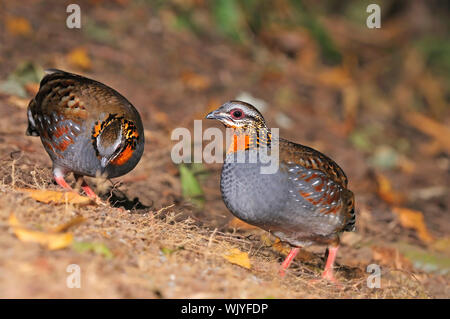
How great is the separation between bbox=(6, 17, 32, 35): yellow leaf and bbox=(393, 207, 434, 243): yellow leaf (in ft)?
19.3

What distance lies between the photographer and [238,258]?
433 centimetres

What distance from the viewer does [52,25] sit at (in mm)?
9312

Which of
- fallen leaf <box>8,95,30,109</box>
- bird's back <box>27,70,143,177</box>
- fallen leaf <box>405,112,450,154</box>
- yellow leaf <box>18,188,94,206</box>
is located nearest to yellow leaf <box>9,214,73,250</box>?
yellow leaf <box>18,188,94,206</box>

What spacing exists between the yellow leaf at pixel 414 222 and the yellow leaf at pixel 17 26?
588 centimetres

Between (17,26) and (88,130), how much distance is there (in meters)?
4.61

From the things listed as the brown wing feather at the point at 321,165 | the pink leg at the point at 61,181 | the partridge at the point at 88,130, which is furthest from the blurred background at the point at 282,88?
the brown wing feather at the point at 321,165

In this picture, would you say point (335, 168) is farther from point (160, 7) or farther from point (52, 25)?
point (160, 7)

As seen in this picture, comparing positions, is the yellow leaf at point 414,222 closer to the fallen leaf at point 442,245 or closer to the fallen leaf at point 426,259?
the fallen leaf at point 442,245

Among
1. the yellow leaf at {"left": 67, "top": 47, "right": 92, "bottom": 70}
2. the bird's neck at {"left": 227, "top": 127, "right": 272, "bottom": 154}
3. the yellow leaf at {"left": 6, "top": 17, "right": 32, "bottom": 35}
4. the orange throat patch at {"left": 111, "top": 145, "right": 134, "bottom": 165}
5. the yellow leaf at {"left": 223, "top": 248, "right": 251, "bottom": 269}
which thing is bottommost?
the yellow leaf at {"left": 223, "top": 248, "right": 251, "bottom": 269}

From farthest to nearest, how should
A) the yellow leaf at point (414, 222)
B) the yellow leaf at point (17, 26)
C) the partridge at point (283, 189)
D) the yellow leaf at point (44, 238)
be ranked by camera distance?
the yellow leaf at point (17, 26) → the yellow leaf at point (414, 222) → the partridge at point (283, 189) → the yellow leaf at point (44, 238)

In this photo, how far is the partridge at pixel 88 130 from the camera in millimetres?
4789

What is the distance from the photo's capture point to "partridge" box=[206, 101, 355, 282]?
4492 mm

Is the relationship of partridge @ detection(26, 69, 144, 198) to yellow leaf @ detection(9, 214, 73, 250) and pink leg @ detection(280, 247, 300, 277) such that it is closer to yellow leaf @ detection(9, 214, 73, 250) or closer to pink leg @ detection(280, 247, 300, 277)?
yellow leaf @ detection(9, 214, 73, 250)
